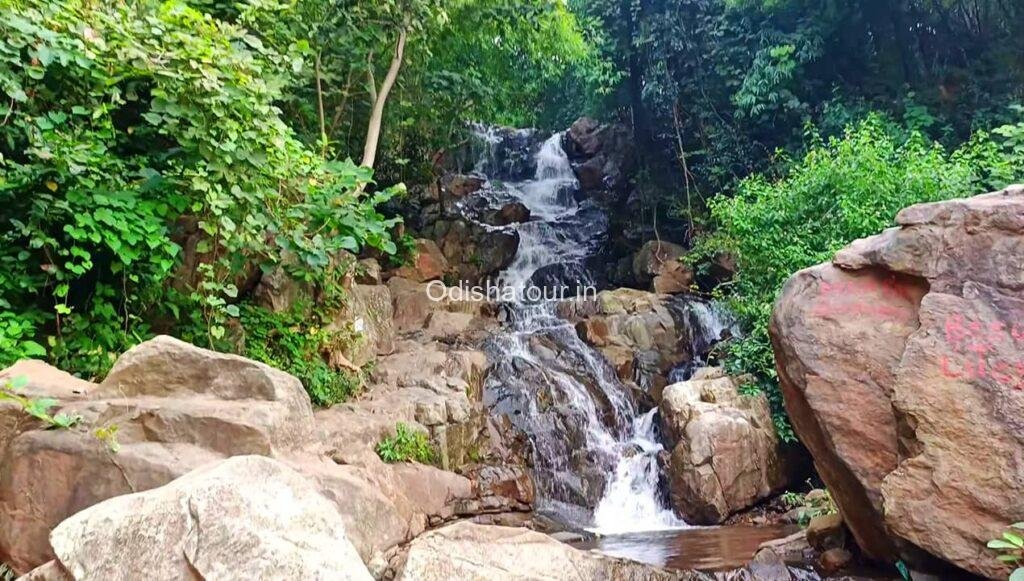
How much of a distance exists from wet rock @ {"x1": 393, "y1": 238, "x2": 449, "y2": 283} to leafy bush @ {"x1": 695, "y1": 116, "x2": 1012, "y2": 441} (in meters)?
5.76

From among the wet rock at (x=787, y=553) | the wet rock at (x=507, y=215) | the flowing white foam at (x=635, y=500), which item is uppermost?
the wet rock at (x=507, y=215)

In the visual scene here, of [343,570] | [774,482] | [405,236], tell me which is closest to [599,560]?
[343,570]

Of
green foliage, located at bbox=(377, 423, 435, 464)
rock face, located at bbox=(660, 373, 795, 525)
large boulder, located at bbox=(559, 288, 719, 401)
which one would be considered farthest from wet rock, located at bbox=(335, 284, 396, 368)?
rock face, located at bbox=(660, 373, 795, 525)

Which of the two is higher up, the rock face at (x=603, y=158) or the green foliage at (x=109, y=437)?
the rock face at (x=603, y=158)

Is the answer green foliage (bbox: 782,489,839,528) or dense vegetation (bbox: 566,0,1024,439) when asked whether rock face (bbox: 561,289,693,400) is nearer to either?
dense vegetation (bbox: 566,0,1024,439)

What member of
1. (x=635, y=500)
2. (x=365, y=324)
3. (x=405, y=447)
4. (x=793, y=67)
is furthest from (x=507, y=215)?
(x=405, y=447)

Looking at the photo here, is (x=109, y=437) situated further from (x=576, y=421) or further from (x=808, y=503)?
(x=808, y=503)

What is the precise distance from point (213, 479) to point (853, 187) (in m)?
9.52

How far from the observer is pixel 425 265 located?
551 inches

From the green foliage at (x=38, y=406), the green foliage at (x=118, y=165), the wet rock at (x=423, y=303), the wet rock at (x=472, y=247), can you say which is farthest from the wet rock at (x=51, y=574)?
the wet rock at (x=472, y=247)

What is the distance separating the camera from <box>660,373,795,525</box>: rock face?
8172mm

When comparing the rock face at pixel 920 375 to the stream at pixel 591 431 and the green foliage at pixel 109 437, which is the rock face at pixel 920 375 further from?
the green foliage at pixel 109 437

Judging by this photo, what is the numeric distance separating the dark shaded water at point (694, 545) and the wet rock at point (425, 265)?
24.6ft

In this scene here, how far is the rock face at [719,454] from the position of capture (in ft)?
26.8
